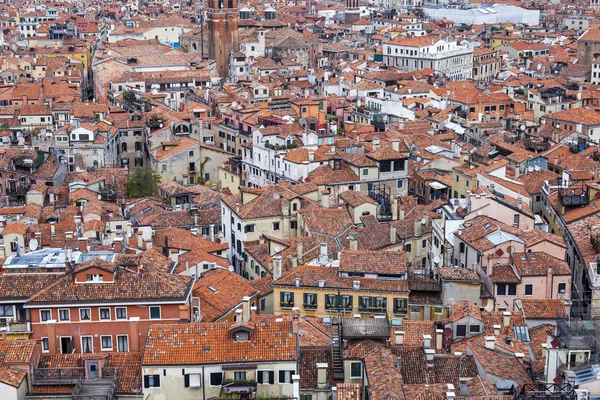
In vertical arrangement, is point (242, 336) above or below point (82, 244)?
above

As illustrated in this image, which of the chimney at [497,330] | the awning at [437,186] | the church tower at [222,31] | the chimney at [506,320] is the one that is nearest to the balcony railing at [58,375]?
the chimney at [497,330]

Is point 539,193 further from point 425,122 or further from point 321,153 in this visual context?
point 425,122

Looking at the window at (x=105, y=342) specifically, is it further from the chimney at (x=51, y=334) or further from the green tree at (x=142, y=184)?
the green tree at (x=142, y=184)

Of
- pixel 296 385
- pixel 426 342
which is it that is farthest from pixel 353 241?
pixel 296 385

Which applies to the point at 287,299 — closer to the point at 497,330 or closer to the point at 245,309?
the point at 245,309

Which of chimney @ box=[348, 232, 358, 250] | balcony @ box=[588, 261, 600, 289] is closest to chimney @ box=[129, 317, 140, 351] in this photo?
chimney @ box=[348, 232, 358, 250]
